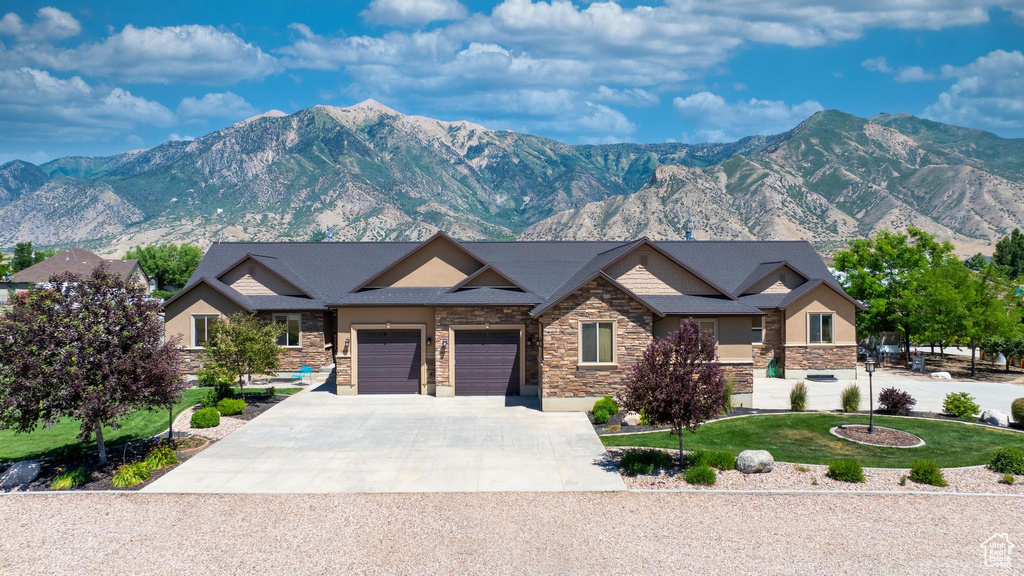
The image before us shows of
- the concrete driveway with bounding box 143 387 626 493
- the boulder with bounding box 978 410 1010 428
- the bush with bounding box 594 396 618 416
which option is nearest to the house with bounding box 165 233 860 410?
the bush with bounding box 594 396 618 416

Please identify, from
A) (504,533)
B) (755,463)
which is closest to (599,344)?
(755,463)

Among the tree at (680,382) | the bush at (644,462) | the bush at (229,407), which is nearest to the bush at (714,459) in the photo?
the bush at (644,462)

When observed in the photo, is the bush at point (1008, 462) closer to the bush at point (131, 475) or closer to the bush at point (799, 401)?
the bush at point (799, 401)

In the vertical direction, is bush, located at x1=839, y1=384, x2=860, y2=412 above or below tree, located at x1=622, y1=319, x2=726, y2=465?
below

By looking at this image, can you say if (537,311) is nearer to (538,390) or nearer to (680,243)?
(538,390)

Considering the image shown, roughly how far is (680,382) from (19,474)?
14742mm

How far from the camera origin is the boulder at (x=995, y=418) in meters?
18.4

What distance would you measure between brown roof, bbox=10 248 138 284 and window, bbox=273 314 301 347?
5108cm

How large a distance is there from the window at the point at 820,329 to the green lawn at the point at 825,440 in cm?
964

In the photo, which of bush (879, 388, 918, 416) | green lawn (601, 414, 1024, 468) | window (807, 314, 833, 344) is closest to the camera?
green lawn (601, 414, 1024, 468)

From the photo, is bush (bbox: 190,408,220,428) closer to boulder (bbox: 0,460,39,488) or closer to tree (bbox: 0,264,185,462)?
tree (bbox: 0,264,185,462)

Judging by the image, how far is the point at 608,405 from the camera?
768 inches

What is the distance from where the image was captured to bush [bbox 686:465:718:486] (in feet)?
44.0

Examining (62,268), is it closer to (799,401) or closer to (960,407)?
(799,401)
